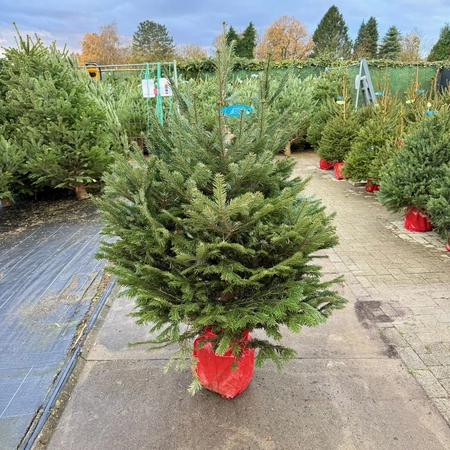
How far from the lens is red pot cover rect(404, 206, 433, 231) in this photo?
17.8 ft

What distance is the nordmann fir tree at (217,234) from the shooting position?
1749mm

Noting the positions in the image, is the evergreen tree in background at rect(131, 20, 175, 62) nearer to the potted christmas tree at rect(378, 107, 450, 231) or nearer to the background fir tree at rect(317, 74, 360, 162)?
the background fir tree at rect(317, 74, 360, 162)

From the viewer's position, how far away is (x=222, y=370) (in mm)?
2307

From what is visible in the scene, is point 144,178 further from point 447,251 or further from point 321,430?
point 447,251

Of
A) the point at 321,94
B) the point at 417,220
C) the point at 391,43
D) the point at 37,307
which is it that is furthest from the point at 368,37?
the point at 37,307

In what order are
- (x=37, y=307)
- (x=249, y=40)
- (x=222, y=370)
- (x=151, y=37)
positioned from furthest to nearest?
(x=151, y=37) < (x=249, y=40) < (x=37, y=307) < (x=222, y=370)

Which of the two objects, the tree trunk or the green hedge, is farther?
the green hedge

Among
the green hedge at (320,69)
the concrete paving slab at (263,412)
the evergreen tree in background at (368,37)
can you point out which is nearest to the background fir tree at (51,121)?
the concrete paving slab at (263,412)

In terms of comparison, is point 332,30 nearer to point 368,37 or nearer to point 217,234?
point 368,37

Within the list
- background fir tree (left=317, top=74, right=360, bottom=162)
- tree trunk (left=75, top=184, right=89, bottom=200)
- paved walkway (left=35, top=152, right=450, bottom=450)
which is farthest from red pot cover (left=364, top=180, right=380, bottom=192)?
tree trunk (left=75, top=184, right=89, bottom=200)

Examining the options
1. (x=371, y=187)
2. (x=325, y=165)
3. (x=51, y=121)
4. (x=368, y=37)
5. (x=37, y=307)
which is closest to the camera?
(x=37, y=307)

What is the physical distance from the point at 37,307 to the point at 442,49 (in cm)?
2975

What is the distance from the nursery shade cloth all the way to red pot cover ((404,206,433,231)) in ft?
15.4

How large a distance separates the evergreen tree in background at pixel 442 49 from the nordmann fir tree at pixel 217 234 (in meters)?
27.6
